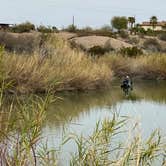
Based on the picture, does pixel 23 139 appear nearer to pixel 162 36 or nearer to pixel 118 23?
pixel 162 36

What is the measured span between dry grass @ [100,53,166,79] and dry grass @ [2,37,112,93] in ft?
12.8

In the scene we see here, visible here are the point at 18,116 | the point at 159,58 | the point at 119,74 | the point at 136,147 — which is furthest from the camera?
the point at 159,58

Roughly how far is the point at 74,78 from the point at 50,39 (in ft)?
10.7

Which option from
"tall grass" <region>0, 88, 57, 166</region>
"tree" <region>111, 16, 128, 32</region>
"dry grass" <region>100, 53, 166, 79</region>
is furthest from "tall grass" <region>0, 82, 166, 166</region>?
"tree" <region>111, 16, 128, 32</region>

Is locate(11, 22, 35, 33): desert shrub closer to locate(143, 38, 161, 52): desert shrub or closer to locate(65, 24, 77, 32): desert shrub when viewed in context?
locate(65, 24, 77, 32): desert shrub

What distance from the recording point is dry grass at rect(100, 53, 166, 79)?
92.2 ft

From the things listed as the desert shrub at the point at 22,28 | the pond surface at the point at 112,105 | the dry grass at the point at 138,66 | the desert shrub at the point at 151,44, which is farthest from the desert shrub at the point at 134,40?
the pond surface at the point at 112,105

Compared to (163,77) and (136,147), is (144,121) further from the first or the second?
(163,77)

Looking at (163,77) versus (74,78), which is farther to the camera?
(163,77)

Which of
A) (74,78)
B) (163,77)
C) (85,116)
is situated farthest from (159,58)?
(85,116)

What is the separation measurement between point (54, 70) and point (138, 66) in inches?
408

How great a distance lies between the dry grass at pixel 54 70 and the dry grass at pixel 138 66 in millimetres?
A: 3904

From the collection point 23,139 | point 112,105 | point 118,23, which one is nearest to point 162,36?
point 118,23

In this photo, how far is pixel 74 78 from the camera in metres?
20.2
